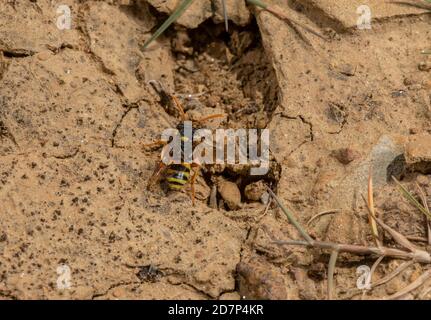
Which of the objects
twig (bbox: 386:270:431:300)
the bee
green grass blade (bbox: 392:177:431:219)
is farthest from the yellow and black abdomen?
twig (bbox: 386:270:431:300)

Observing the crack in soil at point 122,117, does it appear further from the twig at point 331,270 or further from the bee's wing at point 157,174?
the twig at point 331,270

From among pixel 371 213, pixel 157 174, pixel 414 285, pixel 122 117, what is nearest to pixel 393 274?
pixel 414 285

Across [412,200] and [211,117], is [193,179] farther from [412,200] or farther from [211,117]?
[412,200]

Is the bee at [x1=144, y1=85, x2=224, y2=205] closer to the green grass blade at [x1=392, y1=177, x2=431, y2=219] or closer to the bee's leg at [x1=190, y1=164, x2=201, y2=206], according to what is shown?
the bee's leg at [x1=190, y1=164, x2=201, y2=206]

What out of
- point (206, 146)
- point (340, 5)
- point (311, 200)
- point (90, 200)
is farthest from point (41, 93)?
point (340, 5)

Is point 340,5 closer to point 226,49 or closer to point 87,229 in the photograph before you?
point 226,49

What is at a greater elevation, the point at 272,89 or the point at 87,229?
the point at 272,89
